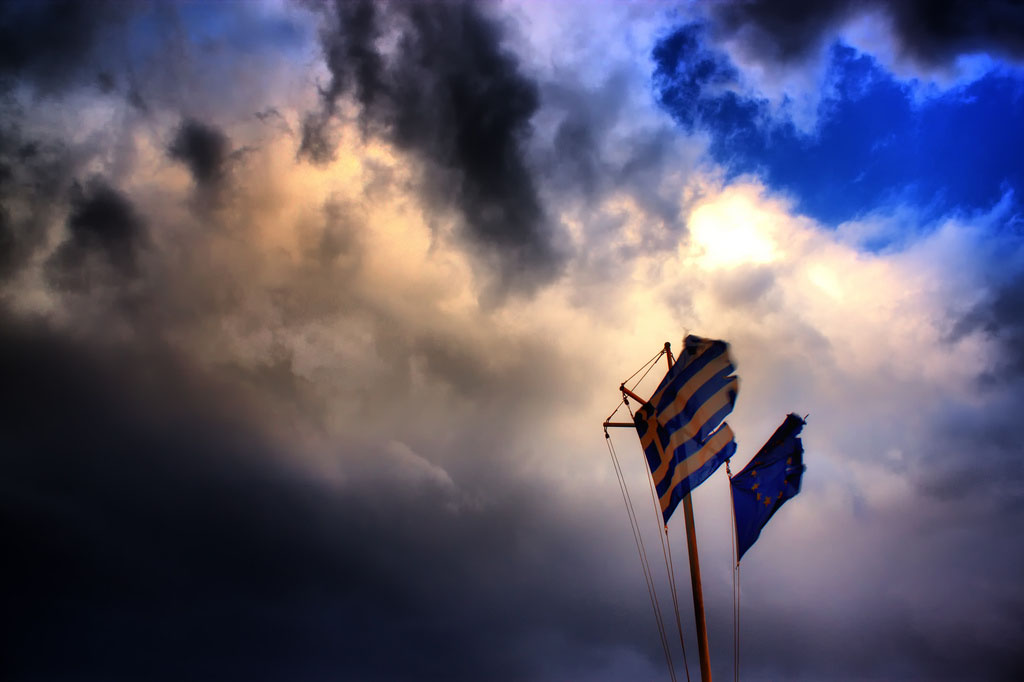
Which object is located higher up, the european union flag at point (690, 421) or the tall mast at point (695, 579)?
the european union flag at point (690, 421)

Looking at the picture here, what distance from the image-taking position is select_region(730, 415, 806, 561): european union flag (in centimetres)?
2597

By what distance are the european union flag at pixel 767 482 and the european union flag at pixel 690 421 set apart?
2.09 m

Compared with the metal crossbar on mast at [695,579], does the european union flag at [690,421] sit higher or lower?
higher

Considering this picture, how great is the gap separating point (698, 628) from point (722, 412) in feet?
28.7

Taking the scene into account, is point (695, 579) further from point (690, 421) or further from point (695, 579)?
point (690, 421)

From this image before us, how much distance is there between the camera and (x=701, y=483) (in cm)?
2530

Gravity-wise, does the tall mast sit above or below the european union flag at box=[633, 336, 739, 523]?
below

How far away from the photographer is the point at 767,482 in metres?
26.5

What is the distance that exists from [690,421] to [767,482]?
4.07 meters

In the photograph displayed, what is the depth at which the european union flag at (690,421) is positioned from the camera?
2588 centimetres

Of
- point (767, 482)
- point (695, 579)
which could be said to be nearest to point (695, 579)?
point (695, 579)

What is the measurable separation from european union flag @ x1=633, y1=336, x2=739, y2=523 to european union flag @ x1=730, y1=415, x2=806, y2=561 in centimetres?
209

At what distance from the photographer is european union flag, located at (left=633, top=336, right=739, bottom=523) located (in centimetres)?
2588

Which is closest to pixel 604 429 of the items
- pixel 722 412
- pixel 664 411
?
pixel 664 411
